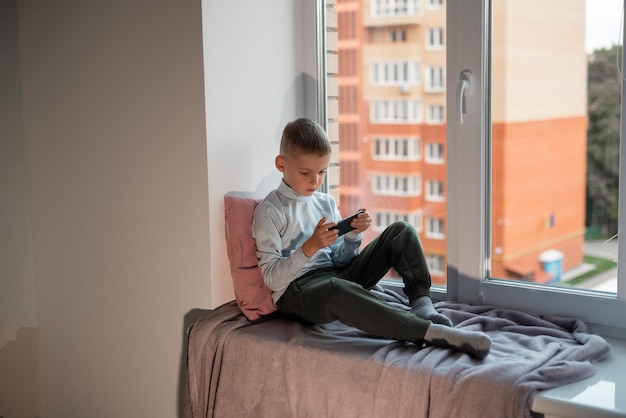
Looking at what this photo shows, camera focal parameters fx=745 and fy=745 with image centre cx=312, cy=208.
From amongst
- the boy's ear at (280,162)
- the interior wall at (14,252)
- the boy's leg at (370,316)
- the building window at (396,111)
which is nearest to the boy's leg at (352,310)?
the boy's leg at (370,316)

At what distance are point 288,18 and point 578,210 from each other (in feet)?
3.30

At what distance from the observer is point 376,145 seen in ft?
7.25

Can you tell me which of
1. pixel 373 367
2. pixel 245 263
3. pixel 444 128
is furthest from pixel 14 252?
pixel 444 128

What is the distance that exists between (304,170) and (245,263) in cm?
30

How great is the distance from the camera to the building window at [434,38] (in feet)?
6.70

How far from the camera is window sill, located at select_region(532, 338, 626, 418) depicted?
1424mm

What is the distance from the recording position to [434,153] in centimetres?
209

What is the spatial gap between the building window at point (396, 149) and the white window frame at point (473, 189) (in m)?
0.12

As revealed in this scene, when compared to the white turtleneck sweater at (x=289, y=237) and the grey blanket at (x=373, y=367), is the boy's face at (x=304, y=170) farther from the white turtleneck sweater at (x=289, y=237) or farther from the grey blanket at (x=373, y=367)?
the grey blanket at (x=373, y=367)

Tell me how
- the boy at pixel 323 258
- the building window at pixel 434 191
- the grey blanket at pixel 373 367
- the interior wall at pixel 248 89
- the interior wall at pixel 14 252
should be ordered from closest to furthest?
the grey blanket at pixel 373 367 → the boy at pixel 323 258 → the interior wall at pixel 248 89 → the building window at pixel 434 191 → the interior wall at pixel 14 252

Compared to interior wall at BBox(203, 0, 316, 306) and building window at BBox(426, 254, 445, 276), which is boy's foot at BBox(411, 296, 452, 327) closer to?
building window at BBox(426, 254, 445, 276)

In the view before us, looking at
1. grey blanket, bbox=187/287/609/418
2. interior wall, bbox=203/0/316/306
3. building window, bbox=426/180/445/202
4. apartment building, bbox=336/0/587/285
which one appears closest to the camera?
grey blanket, bbox=187/287/609/418

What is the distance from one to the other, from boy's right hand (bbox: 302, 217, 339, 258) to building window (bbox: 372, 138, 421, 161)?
16.7 inches

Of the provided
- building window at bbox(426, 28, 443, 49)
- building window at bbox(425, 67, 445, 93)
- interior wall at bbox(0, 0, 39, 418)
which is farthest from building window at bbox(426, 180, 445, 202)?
interior wall at bbox(0, 0, 39, 418)
